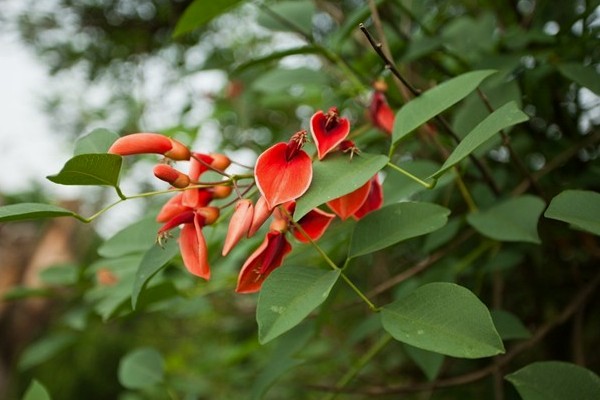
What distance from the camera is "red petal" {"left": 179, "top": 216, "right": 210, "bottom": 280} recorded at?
47 cm

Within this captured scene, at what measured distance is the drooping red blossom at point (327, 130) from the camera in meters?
0.46

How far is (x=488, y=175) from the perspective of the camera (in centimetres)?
67

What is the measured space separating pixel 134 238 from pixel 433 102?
32 cm

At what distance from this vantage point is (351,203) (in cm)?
49

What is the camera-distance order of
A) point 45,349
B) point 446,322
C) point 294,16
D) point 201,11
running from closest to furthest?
point 446,322, point 201,11, point 294,16, point 45,349

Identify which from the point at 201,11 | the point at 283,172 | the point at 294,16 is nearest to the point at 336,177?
the point at 283,172

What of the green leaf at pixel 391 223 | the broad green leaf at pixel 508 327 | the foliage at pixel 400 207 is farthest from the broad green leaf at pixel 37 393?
the broad green leaf at pixel 508 327

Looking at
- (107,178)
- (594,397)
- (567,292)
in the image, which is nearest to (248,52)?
(567,292)

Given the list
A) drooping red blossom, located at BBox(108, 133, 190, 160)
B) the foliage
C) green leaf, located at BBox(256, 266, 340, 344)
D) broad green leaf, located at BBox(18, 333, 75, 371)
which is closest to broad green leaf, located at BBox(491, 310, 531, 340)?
the foliage

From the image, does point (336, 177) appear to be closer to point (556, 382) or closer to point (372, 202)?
point (372, 202)

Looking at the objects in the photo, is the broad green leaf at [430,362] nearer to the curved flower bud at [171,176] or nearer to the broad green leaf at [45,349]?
the curved flower bud at [171,176]

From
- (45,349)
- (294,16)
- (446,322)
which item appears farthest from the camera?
(45,349)

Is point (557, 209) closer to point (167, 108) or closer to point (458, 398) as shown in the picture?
point (458, 398)

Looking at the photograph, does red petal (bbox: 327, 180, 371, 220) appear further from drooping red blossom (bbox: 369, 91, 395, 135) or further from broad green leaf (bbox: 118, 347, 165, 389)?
broad green leaf (bbox: 118, 347, 165, 389)
